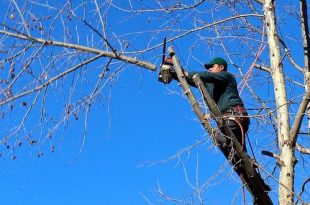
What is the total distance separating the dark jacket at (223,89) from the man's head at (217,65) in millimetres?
310

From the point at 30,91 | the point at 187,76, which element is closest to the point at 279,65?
the point at 187,76

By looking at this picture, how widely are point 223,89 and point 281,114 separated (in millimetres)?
677

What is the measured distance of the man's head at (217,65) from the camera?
20.8ft

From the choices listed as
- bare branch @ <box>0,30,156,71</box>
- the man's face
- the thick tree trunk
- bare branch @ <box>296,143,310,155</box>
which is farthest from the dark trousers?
bare branch @ <box>296,143,310,155</box>

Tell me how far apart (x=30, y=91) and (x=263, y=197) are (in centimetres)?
241

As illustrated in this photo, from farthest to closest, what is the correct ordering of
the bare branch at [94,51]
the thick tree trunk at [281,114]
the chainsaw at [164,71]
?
1. the thick tree trunk at [281,114]
2. the chainsaw at [164,71]
3. the bare branch at [94,51]

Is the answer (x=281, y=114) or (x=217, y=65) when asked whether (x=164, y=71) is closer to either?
(x=217, y=65)

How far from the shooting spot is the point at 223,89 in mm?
5996

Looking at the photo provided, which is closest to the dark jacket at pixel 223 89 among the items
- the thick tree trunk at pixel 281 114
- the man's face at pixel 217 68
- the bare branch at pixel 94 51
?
the man's face at pixel 217 68

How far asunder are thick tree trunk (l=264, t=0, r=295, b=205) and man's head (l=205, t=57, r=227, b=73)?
53 cm

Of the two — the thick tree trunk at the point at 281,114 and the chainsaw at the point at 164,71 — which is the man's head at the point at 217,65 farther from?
the chainsaw at the point at 164,71

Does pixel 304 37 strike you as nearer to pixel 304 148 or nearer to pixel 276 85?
pixel 276 85

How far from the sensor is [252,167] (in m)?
5.67

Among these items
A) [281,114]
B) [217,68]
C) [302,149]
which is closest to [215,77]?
[217,68]
